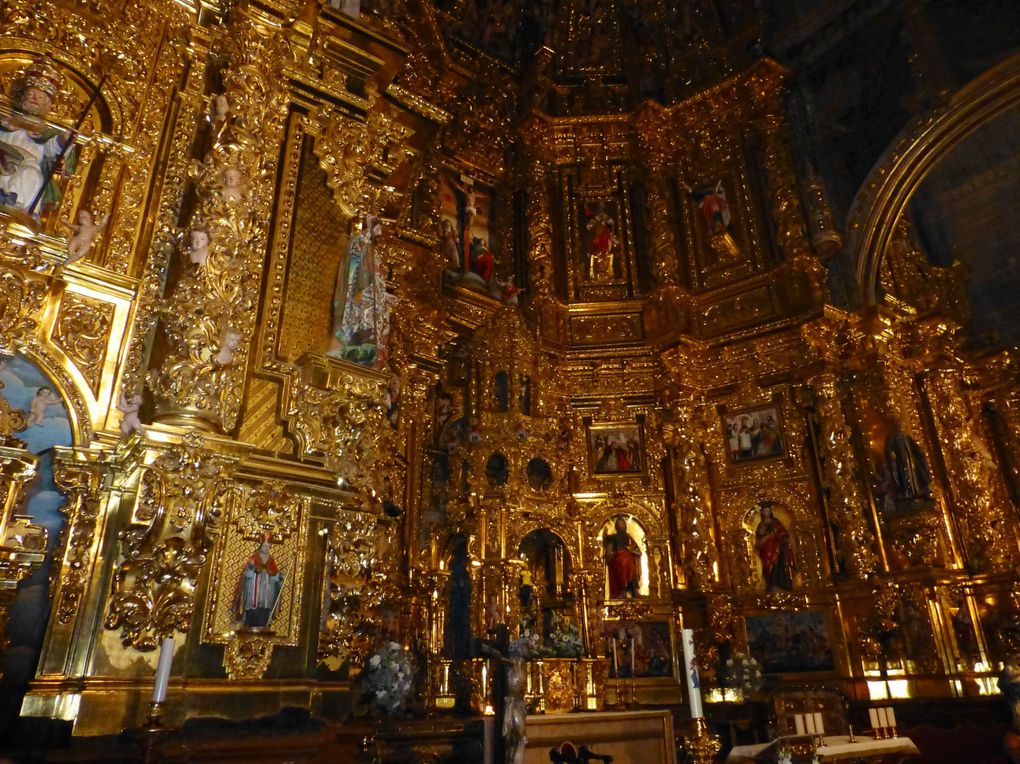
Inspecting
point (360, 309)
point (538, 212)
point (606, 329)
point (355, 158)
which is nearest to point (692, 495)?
point (606, 329)

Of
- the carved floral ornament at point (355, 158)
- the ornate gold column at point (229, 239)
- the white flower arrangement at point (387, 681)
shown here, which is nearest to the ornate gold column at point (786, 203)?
the carved floral ornament at point (355, 158)

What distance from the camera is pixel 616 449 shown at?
12375mm

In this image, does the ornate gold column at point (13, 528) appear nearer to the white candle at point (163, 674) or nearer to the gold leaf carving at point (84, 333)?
the gold leaf carving at point (84, 333)

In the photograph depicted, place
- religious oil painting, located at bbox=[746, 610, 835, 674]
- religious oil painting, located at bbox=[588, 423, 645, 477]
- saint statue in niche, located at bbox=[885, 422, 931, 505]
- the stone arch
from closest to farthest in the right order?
religious oil painting, located at bbox=[746, 610, 835, 674]
saint statue in niche, located at bbox=[885, 422, 931, 505]
the stone arch
religious oil painting, located at bbox=[588, 423, 645, 477]

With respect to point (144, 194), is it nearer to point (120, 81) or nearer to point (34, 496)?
point (120, 81)

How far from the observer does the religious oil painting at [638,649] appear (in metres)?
10.9

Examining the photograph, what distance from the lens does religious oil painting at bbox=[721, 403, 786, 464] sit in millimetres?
11742

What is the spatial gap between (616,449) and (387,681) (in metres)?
6.29

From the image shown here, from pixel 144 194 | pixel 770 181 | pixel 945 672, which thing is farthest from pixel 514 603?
pixel 770 181

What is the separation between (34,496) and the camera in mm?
4805

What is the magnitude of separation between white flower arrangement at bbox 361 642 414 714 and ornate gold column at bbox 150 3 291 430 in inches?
135

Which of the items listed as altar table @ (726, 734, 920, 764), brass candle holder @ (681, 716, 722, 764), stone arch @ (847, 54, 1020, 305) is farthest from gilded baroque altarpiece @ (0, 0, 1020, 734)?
altar table @ (726, 734, 920, 764)

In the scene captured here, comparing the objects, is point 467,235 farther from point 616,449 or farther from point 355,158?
point 355,158

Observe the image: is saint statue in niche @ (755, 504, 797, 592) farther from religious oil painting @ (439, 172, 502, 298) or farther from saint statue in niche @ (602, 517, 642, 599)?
religious oil painting @ (439, 172, 502, 298)
